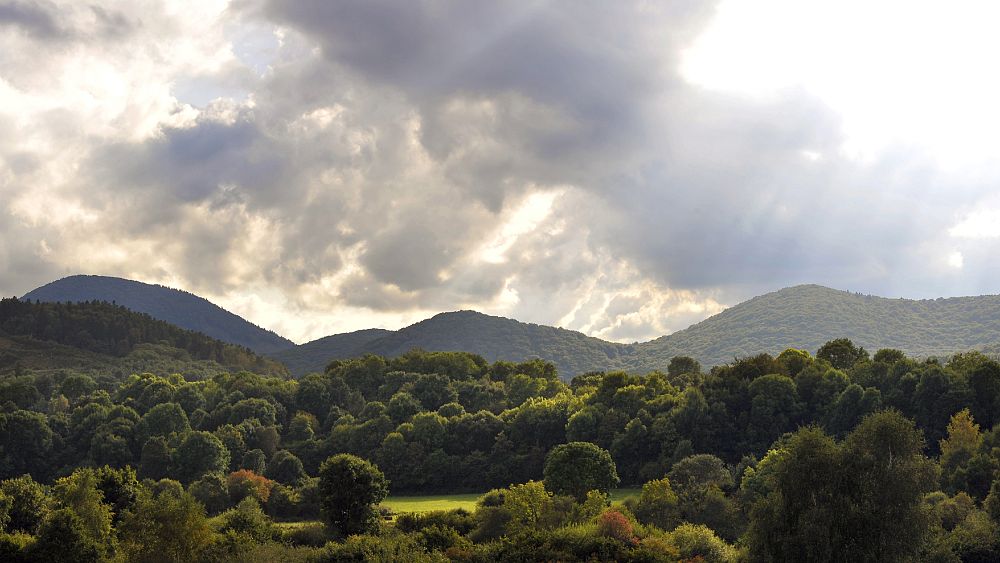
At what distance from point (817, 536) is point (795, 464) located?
4.04 m

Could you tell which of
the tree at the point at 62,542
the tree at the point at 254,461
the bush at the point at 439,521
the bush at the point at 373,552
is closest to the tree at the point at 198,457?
the tree at the point at 254,461

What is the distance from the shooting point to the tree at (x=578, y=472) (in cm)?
7838

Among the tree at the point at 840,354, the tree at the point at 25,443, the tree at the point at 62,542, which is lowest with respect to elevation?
the tree at the point at 62,542

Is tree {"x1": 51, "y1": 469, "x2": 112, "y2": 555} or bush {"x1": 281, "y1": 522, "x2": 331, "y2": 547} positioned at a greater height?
tree {"x1": 51, "y1": 469, "x2": 112, "y2": 555}

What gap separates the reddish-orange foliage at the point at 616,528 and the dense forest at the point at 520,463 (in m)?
0.14

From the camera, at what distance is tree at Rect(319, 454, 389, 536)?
233 ft

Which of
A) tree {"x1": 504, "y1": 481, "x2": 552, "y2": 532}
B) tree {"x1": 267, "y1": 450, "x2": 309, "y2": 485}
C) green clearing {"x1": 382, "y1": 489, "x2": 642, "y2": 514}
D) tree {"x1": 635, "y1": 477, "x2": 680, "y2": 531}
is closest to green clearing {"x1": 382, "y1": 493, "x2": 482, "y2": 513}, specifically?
green clearing {"x1": 382, "y1": 489, "x2": 642, "y2": 514}

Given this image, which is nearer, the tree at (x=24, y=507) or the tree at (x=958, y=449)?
the tree at (x=24, y=507)

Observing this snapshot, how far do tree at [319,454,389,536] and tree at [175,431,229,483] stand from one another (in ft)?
128

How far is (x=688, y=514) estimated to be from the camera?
228 feet

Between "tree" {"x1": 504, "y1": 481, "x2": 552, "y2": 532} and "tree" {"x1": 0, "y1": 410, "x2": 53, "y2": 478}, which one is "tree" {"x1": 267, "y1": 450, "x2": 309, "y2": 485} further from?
"tree" {"x1": 504, "y1": 481, "x2": 552, "y2": 532}

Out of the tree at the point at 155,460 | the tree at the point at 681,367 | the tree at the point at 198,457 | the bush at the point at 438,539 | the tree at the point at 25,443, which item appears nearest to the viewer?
the bush at the point at 438,539

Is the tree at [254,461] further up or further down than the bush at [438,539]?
further up

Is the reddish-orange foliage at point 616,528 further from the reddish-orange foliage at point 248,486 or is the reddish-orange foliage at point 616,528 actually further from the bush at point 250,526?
the reddish-orange foliage at point 248,486
